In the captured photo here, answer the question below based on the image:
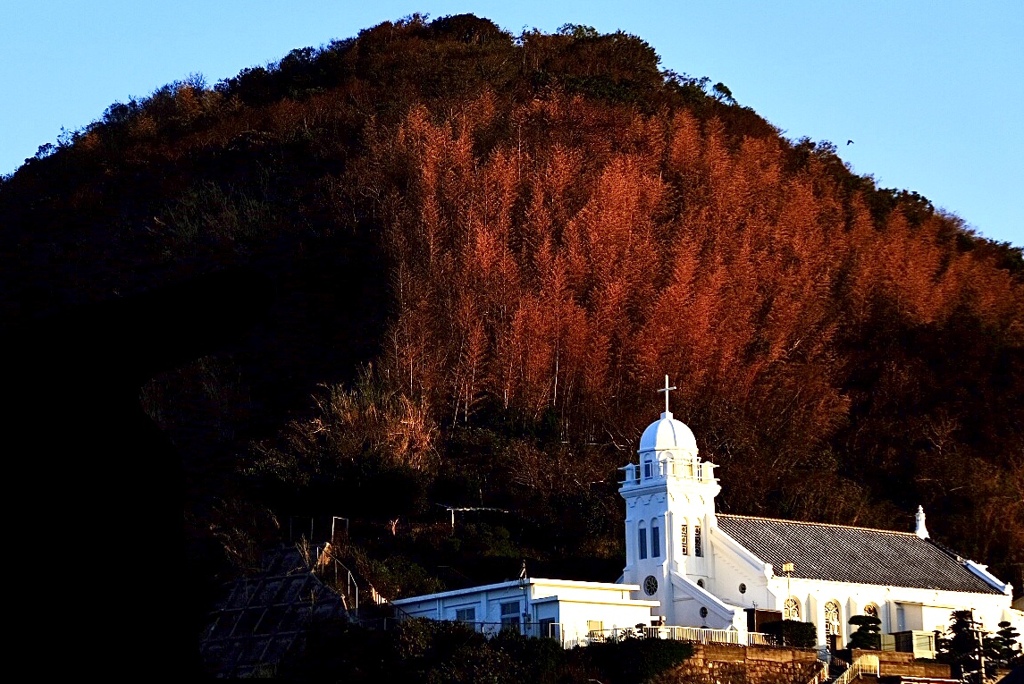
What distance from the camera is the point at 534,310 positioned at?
227 feet

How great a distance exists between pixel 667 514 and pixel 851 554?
20.1 ft

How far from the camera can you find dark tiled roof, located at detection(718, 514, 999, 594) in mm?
48609

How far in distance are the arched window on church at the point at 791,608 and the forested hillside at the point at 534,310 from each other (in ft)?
20.6

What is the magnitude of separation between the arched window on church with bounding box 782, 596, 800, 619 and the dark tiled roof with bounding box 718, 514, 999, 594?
2.54ft

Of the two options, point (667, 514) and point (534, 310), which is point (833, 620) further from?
point (534, 310)

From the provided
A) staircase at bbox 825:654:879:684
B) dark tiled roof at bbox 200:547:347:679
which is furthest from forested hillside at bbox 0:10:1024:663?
staircase at bbox 825:654:879:684

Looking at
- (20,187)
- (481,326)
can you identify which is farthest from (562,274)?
(20,187)

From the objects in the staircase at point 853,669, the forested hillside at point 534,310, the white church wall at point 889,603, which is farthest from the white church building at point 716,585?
the forested hillside at point 534,310

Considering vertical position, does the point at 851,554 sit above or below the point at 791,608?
above

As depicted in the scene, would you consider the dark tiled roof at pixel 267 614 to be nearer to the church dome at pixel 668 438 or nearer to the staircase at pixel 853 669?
the church dome at pixel 668 438

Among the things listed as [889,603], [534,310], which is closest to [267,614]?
[889,603]

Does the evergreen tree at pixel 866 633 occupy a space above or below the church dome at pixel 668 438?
below

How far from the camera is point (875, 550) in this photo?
169ft

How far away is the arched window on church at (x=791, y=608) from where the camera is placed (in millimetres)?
47750
